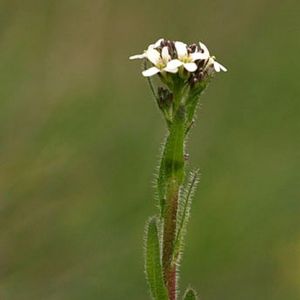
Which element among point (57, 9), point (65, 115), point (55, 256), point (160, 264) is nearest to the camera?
point (160, 264)

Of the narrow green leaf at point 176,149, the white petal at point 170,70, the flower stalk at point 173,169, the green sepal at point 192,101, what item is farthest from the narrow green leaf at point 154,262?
the white petal at point 170,70

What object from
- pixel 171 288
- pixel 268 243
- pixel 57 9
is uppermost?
pixel 57 9

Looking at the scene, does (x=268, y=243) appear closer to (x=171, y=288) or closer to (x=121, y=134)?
(x=121, y=134)

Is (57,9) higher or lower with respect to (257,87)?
higher

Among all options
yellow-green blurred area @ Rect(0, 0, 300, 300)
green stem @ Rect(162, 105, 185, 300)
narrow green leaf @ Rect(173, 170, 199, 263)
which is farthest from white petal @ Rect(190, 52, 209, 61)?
yellow-green blurred area @ Rect(0, 0, 300, 300)

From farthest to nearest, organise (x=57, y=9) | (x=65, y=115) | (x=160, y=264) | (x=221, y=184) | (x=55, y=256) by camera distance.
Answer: (x=57, y=9)
(x=65, y=115)
(x=221, y=184)
(x=55, y=256)
(x=160, y=264)

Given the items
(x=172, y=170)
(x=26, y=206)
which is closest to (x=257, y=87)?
(x=26, y=206)

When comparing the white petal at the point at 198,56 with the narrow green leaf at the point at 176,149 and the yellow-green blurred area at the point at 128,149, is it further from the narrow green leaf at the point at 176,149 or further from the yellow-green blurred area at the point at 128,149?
the yellow-green blurred area at the point at 128,149
